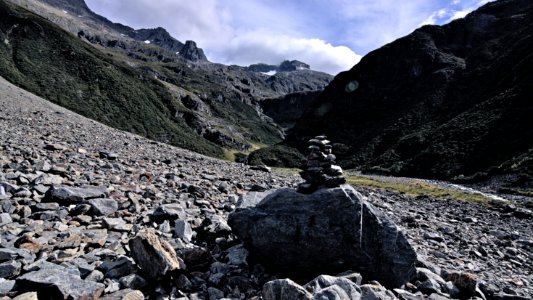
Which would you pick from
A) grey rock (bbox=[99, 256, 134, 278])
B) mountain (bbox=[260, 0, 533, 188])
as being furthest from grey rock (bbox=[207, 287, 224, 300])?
mountain (bbox=[260, 0, 533, 188])

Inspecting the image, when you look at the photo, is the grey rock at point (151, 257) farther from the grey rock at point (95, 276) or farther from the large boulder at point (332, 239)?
the large boulder at point (332, 239)

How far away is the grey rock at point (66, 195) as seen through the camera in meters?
9.95

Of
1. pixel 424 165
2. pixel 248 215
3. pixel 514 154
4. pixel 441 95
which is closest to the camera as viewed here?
pixel 248 215

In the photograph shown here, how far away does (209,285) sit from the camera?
7.53 meters

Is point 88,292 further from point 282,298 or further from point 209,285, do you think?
point 282,298

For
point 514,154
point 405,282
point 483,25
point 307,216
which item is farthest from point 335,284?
point 483,25

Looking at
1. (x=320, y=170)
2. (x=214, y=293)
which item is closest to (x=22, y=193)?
(x=214, y=293)

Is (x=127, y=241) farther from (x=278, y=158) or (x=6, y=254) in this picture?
(x=278, y=158)

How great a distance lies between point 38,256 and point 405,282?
8763 mm

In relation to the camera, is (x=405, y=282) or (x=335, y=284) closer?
(x=335, y=284)

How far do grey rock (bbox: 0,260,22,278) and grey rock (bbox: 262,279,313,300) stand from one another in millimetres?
4807

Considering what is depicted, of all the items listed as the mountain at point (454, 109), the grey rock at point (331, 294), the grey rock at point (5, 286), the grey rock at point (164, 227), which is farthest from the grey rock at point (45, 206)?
the mountain at point (454, 109)

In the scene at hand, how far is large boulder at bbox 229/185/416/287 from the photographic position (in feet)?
27.5

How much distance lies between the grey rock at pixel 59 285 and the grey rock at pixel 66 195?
4.47m
